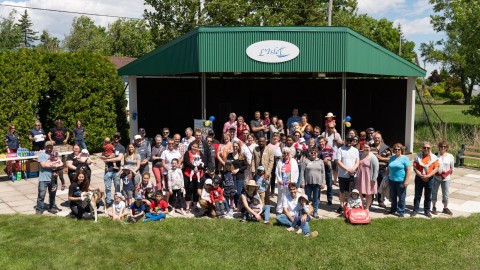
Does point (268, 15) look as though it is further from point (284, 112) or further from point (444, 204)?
point (444, 204)

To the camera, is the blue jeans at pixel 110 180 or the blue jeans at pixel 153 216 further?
the blue jeans at pixel 110 180

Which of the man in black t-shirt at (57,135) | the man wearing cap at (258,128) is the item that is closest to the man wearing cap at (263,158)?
the man wearing cap at (258,128)

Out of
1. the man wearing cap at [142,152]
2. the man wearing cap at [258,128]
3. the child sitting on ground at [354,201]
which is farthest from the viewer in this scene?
the man wearing cap at [258,128]

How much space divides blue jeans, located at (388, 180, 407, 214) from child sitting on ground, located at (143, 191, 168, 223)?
4790 millimetres

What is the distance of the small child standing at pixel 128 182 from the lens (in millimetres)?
9672

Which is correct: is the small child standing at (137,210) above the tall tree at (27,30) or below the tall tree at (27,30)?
below

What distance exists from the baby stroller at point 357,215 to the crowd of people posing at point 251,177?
16.1 inches

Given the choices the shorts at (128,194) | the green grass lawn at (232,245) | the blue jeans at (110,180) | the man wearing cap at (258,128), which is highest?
the man wearing cap at (258,128)

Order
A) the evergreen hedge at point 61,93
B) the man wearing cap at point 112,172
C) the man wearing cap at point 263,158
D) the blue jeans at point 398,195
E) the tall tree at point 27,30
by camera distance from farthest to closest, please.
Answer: the tall tree at point 27,30, the evergreen hedge at point 61,93, the man wearing cap at point 112,172, the man wearing cap at point 263,158, the blue jeans at point 398,195

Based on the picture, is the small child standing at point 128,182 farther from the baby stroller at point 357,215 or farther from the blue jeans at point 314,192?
the baby stroller at point 357,215

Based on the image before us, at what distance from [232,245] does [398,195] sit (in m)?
3.91

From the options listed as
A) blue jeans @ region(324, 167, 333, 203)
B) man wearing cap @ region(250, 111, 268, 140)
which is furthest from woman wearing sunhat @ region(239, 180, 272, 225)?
man wearing cap @ region(250, 111, 268, 140)

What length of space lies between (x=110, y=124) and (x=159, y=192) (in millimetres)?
9288

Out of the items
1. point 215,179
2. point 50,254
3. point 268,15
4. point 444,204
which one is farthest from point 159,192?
point 268,15
